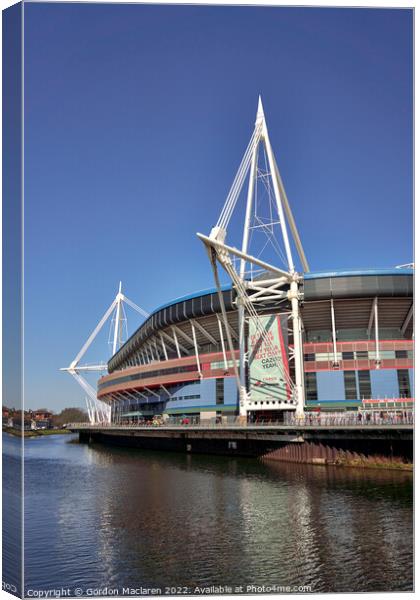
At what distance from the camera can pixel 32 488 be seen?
39219 mm

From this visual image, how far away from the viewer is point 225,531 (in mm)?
24047

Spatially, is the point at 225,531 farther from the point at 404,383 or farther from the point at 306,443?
the point at 404,383

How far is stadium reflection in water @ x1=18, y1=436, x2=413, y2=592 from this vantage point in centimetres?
1808

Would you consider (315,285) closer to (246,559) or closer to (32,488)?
(32,488)

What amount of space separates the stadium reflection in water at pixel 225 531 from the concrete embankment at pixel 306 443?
358 cm

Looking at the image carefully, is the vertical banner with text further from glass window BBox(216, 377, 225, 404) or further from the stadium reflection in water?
the stadium reflection in water

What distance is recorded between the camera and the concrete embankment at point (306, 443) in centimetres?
4431

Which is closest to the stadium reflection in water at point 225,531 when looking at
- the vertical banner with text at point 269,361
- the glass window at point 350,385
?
the vertical banner with text at point 269,361

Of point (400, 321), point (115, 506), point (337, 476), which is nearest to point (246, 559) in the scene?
point (115, 506)

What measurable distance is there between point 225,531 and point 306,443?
27943mm

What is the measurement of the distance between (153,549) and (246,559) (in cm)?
396

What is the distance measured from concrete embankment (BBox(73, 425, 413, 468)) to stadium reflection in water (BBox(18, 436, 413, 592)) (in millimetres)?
3581

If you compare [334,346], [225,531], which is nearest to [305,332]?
[334,346]

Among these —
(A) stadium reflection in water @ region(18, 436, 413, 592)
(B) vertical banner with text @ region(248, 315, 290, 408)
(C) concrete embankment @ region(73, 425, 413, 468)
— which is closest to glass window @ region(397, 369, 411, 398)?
(B) vertical banner with text @ region(248, 315, 290, 408)
